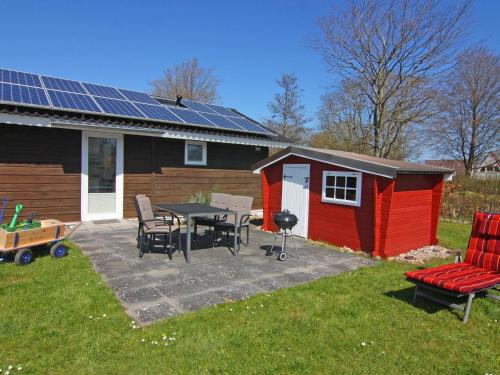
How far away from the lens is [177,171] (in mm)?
10336

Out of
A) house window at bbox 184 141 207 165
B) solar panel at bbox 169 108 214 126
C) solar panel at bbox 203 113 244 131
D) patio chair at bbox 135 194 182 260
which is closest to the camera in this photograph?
patio chair at bbox 135 194 182 260

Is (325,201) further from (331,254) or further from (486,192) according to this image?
(486,192)

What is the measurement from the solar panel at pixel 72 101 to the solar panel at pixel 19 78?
2.54 ft

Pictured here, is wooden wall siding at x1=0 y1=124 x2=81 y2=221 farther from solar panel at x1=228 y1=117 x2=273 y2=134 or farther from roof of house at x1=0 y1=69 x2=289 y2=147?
solar panel at x1=228 y1=117 x2=273 y2=134

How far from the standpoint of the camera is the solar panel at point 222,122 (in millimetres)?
11052

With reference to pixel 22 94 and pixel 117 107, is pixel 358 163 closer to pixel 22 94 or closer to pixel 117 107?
pixel 117 107

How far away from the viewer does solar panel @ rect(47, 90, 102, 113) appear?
8125 millimetres

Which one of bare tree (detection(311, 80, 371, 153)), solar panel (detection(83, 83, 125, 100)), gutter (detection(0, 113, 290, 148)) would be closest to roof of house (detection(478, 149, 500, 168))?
bare tree (detection(311, 80, 371, 153))

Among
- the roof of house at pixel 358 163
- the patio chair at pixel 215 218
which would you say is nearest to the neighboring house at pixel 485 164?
the roof of house at pixel 358 163

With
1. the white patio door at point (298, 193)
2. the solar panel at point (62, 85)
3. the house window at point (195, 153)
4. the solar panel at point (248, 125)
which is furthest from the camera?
the solar panel at point (248, 125)

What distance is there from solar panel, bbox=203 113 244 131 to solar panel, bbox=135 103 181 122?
1.53m

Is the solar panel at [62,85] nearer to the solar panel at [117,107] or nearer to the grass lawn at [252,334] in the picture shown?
the solar panel at [117,107]

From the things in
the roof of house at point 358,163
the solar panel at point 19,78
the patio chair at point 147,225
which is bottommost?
the patio chair at point 147,225

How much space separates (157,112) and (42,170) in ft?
11.5
